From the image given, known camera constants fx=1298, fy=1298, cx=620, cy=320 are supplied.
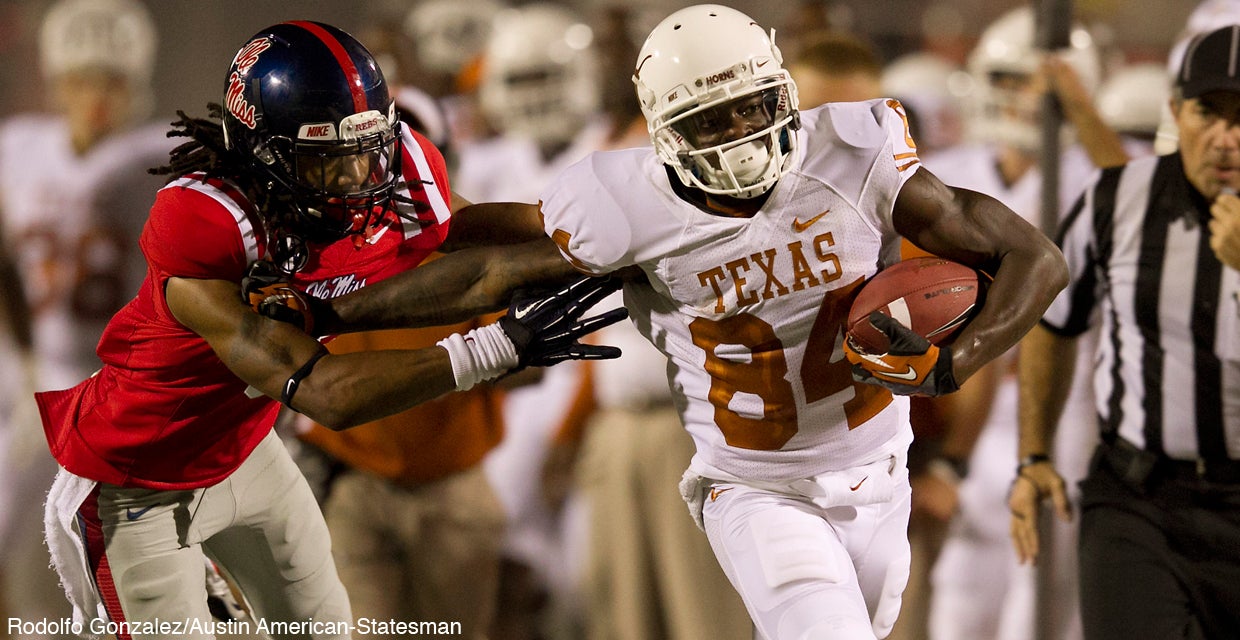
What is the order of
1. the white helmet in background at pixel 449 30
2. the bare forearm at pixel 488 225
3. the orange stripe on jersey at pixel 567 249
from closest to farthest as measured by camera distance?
the orange stripe on jersey at pixel 567 249 < the bare forearm at pixel 488 225 < the white helmet in background at pixel 449 30

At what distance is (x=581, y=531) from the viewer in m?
3.77

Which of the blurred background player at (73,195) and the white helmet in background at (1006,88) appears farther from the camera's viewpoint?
the white helmet in background at (1006,88)

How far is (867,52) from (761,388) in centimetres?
205

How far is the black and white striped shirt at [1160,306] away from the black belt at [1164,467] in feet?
0.05

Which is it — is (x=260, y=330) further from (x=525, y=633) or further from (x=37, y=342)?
(x=37, y=342)

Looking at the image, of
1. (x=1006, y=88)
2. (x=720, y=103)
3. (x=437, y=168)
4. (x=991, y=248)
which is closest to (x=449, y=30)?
(x=1006, y=88)

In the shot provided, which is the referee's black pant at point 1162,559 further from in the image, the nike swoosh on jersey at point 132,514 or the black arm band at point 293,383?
the nike swoosh on jersey at point 132,514

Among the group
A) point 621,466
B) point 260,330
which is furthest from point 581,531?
point 260,330

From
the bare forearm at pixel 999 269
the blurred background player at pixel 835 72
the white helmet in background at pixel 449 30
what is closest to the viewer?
the bare forearm at pixel 999 269

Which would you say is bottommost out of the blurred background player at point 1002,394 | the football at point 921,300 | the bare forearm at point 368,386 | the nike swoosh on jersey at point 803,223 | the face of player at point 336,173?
the blurred background player at point 1002,394

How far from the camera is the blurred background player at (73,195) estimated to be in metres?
4.36

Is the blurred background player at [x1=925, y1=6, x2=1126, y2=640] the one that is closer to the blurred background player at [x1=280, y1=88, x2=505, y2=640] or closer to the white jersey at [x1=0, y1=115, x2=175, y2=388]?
the blurred background player at [x1=280, y1=88, x2=505, y2=640]

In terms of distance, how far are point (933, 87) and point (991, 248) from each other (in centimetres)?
363

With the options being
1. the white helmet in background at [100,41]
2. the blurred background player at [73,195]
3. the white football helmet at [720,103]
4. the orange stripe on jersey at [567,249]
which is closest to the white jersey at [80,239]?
the blurred background player at [73,195]
